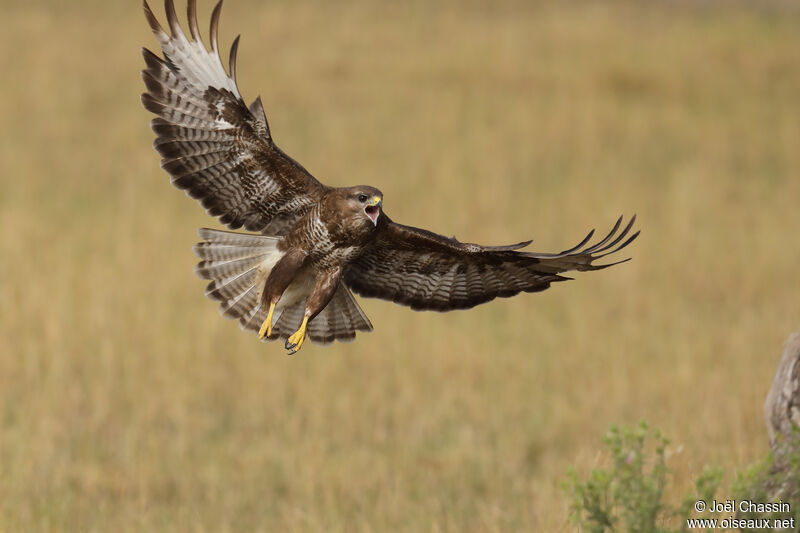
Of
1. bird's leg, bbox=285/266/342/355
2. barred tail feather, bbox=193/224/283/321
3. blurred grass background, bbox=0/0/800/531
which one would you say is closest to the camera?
bird's leg, bbox=285/266/342/355

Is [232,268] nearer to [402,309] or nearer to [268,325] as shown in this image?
[268,325]

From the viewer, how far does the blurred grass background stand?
7.89 m

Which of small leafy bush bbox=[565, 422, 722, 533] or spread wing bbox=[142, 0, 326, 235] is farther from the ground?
spread wing bbox=[142, 0, 326, 235]

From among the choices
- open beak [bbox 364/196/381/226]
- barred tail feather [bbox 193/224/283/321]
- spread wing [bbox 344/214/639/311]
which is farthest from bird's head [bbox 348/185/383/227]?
barred tail feather [bbox 193/224/283/321]

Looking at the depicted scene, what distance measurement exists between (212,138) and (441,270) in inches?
48.0

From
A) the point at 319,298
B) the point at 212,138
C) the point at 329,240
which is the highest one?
the point at 212,138

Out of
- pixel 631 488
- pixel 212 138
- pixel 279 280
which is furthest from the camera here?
pixel 212 138

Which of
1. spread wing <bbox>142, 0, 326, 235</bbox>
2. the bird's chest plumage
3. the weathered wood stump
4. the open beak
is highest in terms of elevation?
spread wing <bbox>142, 0, 326, 235</bbox>

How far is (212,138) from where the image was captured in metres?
4.96

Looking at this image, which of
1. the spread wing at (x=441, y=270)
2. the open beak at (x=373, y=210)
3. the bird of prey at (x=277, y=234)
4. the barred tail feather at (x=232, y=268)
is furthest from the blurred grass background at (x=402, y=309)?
the open beak at (x=373, y=210)

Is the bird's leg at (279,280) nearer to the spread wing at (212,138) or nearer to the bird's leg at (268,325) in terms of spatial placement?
the bird's leg at (268,325)

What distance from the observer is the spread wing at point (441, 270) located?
4.86 metres

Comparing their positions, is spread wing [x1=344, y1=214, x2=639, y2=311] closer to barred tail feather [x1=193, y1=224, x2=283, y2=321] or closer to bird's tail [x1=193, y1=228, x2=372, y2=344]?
bird's tail [x1=193, y1=228, x2=372, y2=344]

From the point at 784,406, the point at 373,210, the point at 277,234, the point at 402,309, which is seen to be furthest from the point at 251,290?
the point at 402,309
